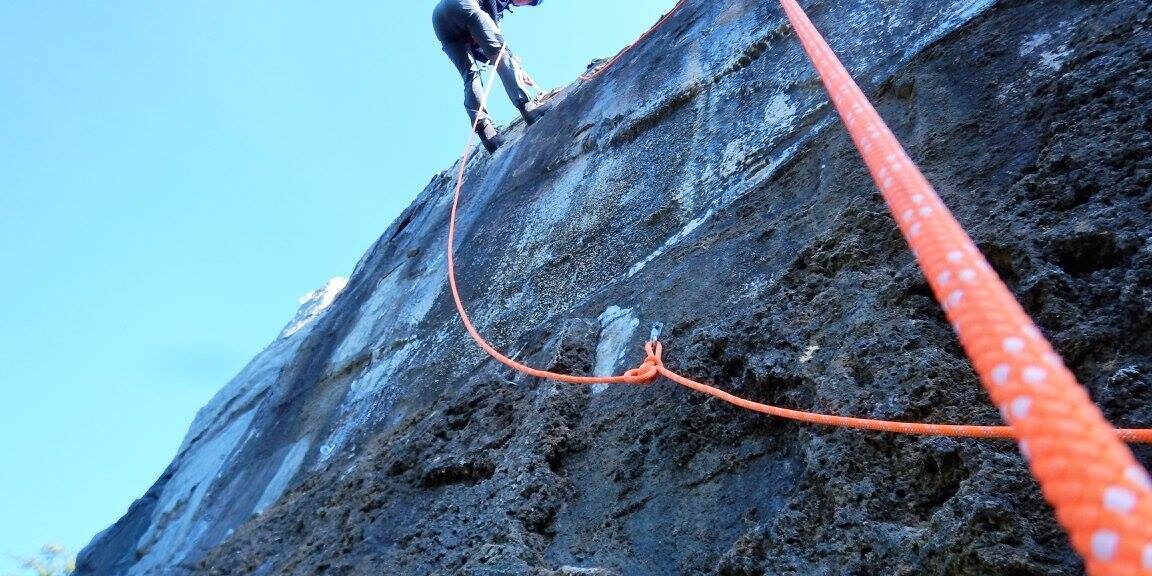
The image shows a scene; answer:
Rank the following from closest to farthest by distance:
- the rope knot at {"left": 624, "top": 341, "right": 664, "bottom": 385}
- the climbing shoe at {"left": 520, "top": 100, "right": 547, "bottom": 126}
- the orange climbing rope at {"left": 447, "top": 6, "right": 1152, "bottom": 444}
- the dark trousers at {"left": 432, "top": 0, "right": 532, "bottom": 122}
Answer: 1. the orange climbing rope at {"left": 447, "top": 6, "right": 1152, "bottom": 444}
2. the rope knot at {"left": 624, "top": 341, "right": 664, "bottom": 385}
3. the climbing shoe at {"left": 520, "top": 100, "right": 547, "bottom": 126}
4. the dark trousers at {"left": 432, "top": 0, "right": 532, "bottom": 122}

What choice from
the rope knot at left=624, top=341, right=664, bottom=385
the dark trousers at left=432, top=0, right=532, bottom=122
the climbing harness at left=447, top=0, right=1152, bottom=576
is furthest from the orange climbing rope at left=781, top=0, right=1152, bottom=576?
the dark trousers at left=432, top=0, right=532, bottom=122

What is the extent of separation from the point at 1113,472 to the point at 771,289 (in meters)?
1.16

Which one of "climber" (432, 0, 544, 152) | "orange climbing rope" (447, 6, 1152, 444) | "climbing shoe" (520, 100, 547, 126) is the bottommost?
"orange climbing rope" (447, 6, 1152, 444)

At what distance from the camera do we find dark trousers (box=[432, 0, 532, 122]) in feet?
16.3

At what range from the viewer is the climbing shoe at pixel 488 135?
15.6 ft

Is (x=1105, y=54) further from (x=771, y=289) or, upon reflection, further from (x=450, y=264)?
(x=450, y=264)

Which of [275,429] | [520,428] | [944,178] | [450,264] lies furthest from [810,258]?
[275,429]

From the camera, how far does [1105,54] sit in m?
1.48

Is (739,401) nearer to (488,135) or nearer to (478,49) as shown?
(488,135)

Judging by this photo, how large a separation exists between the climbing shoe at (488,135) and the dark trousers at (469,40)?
2.0 inches

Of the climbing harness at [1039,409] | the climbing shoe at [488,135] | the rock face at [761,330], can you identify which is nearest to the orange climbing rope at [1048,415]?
the climbing harness at [1039,409]

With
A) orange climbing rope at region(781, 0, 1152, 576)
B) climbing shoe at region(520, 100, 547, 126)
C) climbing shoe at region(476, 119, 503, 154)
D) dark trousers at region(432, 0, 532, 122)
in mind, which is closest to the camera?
orange climbing rope at region(781, 0, 1152, 576)

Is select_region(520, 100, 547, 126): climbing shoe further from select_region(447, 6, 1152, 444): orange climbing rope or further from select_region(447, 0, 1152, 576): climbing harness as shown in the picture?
select_region(447, 0, 1152, 576): climbing harness

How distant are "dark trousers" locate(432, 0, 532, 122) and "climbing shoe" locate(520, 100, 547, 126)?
81 millimetres
